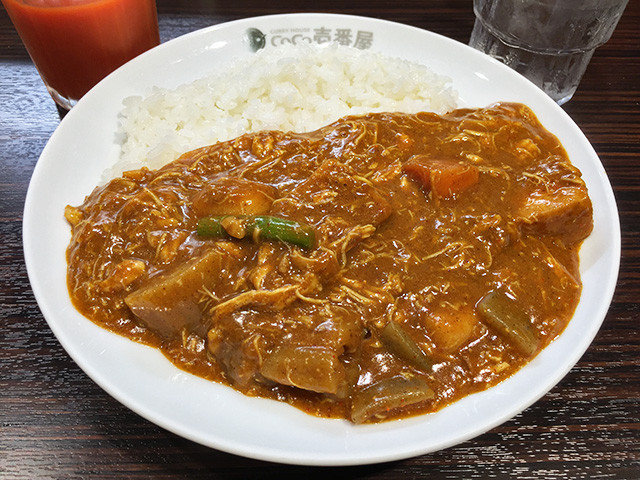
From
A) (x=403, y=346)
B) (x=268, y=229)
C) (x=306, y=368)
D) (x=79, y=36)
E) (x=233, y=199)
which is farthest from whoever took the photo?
(x=79, y=36)

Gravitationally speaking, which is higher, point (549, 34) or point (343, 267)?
point (549, 34)

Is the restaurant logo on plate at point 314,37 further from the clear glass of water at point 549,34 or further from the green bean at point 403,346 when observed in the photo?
the green bean at point 403,346

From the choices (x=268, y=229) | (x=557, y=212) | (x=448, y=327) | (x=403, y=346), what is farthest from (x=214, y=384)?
(x=557, y=212)

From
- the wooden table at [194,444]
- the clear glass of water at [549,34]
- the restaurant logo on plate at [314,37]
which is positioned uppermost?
the clear glass of water at [549,34]

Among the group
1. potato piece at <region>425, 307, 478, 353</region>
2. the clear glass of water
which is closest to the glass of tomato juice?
the clear glass of water

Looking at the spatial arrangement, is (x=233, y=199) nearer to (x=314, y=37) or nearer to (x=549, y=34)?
(x=314, y=37)

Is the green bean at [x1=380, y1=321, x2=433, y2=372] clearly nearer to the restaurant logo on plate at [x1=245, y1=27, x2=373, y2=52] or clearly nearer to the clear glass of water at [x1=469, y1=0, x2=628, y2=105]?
the restaurant logo on plate at [x1=245, y1=27, x2=373, y2=52]

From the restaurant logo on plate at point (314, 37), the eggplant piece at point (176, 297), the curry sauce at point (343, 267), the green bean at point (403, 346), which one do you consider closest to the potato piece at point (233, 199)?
the curry sauce at point (343, 267)
